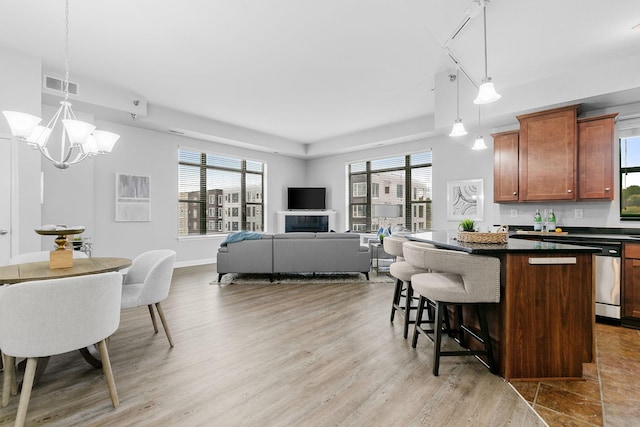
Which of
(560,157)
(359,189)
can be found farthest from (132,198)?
(560,157)

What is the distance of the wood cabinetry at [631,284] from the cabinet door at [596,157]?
76 cm

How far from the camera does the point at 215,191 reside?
7.64m

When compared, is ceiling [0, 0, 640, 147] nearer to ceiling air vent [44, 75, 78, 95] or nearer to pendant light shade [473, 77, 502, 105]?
ceiling air vent [44, 75, 78, 95]

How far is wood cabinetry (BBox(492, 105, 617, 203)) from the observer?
375 centimetres

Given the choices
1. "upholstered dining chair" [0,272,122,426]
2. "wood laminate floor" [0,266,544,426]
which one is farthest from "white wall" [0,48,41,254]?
"upholstered dining chair" [0,272,122,426]

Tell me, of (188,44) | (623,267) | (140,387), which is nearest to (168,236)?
(188,44)

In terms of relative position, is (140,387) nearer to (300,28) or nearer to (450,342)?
(450,342)

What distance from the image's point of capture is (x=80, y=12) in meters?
3.13

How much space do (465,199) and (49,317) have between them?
6.34 m

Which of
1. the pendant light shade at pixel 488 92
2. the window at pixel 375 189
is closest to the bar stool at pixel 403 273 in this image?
the pendant light shade at pixel 488 92

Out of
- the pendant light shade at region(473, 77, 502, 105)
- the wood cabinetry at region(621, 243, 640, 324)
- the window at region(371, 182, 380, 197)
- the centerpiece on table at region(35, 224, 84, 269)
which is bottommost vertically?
the wood cabinetry at region(621, 243, 640, 324)

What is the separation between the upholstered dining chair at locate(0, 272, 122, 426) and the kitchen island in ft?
8.00

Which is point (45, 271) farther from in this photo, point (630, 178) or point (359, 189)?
point (359, 189)

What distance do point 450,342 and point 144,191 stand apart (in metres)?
6.00
